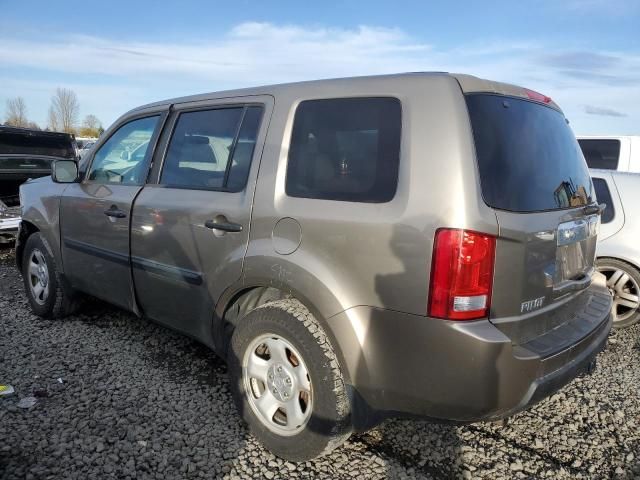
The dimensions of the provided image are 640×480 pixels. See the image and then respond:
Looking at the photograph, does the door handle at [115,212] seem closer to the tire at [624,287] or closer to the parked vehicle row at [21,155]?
the tire at [624,287]

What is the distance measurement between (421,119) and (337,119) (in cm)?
47

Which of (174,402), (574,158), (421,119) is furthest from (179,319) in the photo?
(574,158)

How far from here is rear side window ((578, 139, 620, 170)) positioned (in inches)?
346

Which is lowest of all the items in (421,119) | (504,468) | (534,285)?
(504,468)

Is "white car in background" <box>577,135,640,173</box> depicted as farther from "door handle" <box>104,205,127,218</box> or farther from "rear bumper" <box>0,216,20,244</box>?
"rear bumper" <box>0,216,20,244</box>

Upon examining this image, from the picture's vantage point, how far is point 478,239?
1.92 metres

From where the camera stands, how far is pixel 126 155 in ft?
12.0

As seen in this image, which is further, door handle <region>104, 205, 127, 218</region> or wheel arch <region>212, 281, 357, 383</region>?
door handle <region>104, 205, 127, 218</region>

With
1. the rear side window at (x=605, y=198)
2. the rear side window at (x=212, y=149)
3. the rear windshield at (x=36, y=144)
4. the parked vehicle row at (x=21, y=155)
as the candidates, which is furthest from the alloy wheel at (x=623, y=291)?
the rear windshield at (x=36, y=144)

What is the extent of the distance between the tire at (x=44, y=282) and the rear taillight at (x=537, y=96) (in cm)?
375

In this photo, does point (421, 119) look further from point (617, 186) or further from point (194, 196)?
point (617, 186)

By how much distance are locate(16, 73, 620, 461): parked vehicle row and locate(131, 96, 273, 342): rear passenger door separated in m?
0.01

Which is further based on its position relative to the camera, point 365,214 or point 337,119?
point 337,119

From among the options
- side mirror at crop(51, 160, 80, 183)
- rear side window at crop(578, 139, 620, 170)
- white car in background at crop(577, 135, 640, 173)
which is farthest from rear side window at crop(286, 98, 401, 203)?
rear side window at crop(578, 139, 620, 170)
